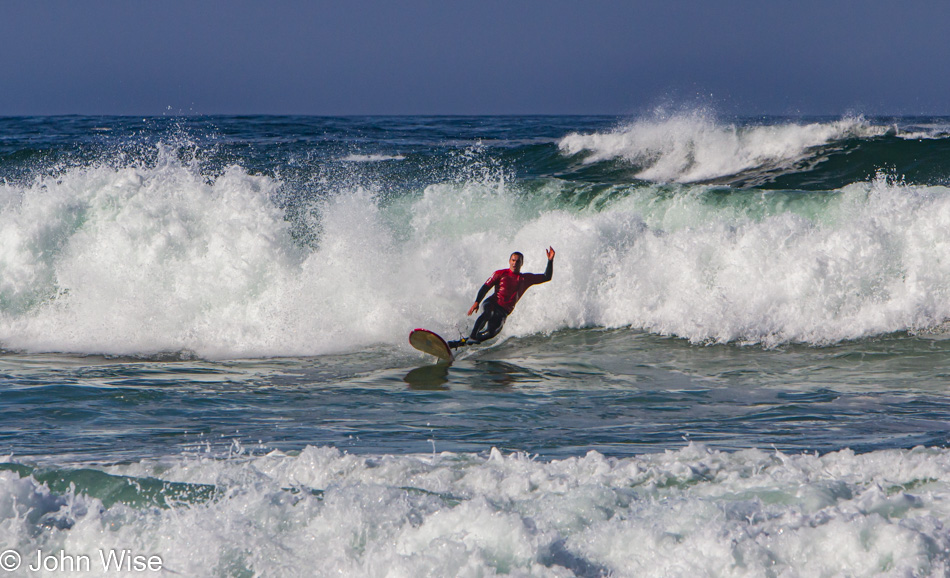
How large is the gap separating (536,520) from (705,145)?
17497 millimetres

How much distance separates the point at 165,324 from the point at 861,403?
896 cm

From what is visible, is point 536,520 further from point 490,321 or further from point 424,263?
point 424,263

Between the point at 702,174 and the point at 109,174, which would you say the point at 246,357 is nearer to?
the point at 109,174

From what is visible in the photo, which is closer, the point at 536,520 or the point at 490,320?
the point at 536,520

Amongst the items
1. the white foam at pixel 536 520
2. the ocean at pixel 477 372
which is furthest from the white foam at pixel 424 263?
the white foam at pixel 536 520

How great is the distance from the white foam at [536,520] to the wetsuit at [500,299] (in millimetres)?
5657

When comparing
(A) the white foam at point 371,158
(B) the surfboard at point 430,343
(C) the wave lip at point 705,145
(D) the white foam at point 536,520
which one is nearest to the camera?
(D) the white foam at point 536,520

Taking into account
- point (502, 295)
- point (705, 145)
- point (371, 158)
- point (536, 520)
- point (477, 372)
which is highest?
point (705, 145)

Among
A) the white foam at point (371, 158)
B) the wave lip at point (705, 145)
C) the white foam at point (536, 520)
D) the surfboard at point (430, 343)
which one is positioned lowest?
the surfboard at point (430, 343)

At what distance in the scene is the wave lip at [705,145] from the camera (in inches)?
764

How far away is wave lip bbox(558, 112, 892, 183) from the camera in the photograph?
1941cm

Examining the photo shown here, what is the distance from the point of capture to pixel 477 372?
9.36 m

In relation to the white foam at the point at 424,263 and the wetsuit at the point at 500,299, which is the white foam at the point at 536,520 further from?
the white foam at the point at 424,263

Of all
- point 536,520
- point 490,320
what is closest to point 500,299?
point 490,320
